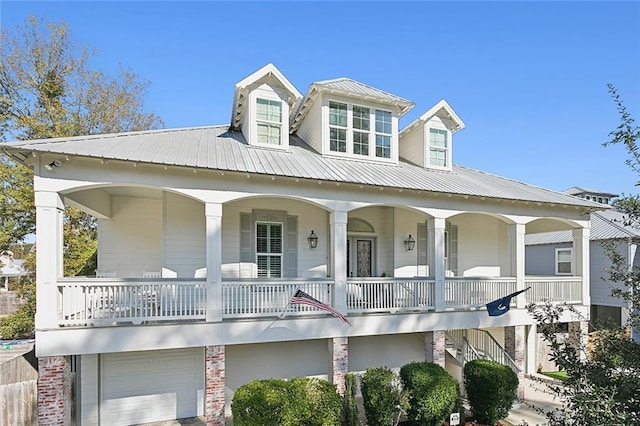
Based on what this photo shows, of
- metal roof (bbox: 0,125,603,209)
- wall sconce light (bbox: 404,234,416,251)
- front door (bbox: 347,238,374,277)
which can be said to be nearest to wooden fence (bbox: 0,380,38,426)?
metal roof (bbox: 0,125,603,209)

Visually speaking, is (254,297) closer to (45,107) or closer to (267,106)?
(267,106)

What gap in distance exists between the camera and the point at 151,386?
10297mm

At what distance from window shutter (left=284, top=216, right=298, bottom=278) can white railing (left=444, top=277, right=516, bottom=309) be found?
4.72 meters

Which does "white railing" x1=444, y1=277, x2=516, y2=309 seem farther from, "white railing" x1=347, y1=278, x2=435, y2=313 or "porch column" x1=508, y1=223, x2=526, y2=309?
"white railing" x1=347, y1=278, x2=435, y2=313

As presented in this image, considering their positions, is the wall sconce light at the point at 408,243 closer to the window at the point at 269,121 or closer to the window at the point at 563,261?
the window at the point at 269,121

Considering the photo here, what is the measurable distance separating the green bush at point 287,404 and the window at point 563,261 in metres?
17.8

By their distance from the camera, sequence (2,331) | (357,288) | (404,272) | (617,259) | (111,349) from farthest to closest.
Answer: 1. (2,331)
2. (404,272)
3. (357,288)
4. (111,349)
5. (617,259)

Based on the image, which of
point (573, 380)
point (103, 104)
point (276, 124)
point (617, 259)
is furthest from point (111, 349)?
point (103, 104)

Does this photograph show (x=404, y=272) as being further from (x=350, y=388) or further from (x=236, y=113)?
(x=236, y=113)

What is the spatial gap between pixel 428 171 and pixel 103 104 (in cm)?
2011

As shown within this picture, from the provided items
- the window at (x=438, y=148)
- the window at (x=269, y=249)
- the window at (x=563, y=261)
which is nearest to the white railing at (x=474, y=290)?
the window at (x=438, y=148)

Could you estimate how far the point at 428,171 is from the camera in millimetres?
13469

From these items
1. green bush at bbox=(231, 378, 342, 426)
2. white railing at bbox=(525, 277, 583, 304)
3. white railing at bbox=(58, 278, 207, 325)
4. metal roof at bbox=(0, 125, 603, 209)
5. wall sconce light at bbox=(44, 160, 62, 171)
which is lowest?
green bush at bbox=(231, 378, 342, 426)

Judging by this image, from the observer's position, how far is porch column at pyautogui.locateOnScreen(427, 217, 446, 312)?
1141 centimetres
